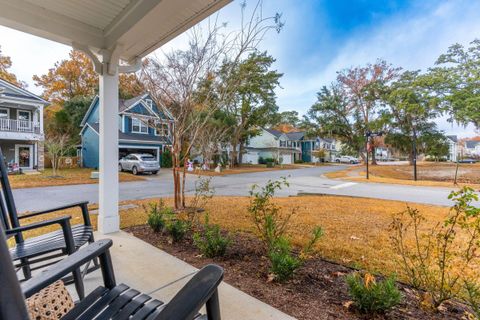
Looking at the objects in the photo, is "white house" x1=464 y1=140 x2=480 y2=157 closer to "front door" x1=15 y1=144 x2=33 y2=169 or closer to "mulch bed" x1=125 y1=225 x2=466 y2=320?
"mulch bed" x1=125 y1=225 x2=466 y2=320

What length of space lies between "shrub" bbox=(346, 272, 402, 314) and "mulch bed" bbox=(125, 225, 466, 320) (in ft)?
0.21

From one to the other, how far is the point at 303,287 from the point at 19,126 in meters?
19.5

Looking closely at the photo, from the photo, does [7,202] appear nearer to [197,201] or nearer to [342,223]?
[197,201]

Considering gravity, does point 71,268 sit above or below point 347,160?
below

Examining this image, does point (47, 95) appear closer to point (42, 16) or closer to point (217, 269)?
point (42, 16)

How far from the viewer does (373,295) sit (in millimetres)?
1751

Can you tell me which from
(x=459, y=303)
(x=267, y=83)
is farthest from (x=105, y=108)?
(x=267, y=83)

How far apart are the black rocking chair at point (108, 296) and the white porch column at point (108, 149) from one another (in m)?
2.41

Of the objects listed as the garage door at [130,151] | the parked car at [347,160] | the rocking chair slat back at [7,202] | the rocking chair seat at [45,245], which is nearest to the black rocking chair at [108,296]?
the rocking chair seat at [45,245]

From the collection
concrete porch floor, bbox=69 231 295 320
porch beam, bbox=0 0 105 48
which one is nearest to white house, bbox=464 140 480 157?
concrete porch floor, bbox=69 231 295 320

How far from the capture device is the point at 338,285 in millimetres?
2246

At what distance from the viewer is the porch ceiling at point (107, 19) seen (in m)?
2.57

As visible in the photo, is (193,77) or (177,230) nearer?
(177,230)

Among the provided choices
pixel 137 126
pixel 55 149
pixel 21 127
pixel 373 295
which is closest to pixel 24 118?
pixel 21 127
